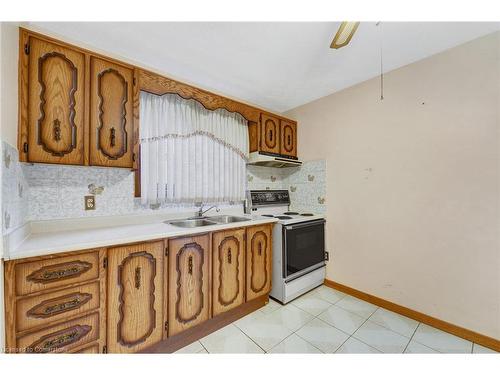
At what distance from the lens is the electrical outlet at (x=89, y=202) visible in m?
1.58

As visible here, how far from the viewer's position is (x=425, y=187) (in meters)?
1.80

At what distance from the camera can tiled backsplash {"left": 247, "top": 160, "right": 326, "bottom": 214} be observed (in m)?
2.62

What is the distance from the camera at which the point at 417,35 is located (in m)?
1.54

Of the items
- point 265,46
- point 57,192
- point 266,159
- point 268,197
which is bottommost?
point 268,197

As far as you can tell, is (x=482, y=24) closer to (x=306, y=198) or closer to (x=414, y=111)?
(x=414, y=111)

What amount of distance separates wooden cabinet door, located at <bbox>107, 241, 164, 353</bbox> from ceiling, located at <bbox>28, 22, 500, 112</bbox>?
1514 mm

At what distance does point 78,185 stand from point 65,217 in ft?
0.81

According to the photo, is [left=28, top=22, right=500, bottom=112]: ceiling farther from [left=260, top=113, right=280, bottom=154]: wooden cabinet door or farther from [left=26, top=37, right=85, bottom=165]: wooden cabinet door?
[left=260, top=113, right=280, bottom=154]: wooden cabinet door

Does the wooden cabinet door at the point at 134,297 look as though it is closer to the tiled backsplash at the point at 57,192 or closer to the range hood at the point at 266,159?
the tiled backsplash at the point at 57,192

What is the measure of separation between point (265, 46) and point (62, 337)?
7.44ft

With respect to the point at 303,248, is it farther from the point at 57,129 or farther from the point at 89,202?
the point at 57,129

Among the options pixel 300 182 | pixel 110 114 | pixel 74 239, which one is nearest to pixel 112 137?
pixel 110 114

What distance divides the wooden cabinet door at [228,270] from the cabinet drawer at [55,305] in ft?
2.61
